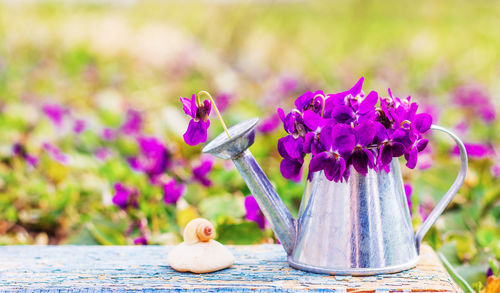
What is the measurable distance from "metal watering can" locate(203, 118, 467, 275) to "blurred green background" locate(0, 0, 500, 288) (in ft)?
1.26

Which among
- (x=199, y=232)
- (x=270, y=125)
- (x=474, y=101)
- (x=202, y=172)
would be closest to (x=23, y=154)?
(x=202, y=172)

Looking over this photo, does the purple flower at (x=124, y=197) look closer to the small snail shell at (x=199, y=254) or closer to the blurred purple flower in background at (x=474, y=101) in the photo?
the small snail shell at (x=199, y=254)

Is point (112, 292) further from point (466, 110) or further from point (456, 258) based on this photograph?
point (466, 110)

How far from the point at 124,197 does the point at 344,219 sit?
93 centimetres

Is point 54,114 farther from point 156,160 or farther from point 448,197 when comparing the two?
point 448,197

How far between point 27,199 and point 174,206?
0.67 metres

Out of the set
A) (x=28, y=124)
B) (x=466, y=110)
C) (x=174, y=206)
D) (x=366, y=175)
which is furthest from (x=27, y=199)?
(x=466, y=110)

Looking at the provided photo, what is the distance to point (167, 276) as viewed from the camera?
1.27 meters

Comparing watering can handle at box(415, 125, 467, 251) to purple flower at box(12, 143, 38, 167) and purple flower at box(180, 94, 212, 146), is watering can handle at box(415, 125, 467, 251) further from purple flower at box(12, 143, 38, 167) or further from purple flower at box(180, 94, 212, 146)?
purple flower at box(12, 143, 38, 167)

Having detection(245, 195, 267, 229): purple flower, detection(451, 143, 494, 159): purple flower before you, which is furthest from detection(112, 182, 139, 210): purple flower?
detection(451, 143, 494, 159): purple flower

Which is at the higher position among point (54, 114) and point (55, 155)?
point (54, 114)

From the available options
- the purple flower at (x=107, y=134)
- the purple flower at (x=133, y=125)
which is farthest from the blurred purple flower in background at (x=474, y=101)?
the purple flower at (x=107, y=134)

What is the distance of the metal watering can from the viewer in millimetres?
1250

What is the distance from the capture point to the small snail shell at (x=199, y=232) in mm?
1313
